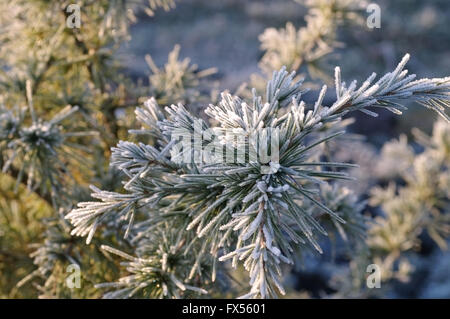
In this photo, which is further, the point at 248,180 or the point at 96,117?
the point at 96,117

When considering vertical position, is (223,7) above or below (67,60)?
above

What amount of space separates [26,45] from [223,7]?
5.79m

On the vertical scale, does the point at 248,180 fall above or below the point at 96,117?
below

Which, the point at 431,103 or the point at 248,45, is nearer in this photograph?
the point at 431,103

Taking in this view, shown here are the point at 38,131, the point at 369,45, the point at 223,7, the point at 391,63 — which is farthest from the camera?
the point at 223,7

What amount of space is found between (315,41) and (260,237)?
800 millimetres

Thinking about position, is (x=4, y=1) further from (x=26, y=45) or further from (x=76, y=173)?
(x=76, y=173)

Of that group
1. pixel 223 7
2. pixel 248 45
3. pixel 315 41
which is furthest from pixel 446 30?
pixel 315 41

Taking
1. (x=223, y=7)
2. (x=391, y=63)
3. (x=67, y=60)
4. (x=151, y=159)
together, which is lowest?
(x=151, y=159)

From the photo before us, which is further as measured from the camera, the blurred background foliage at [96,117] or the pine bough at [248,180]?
the blurred background foliage at [96,117]

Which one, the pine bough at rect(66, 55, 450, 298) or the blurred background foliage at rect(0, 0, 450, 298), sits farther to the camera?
the blurred background foliage at rect(0, 0, 450, 298)

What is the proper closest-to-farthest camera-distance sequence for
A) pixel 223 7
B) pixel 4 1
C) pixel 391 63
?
pixel 4 1
pixel 391 63
pixel 223 7

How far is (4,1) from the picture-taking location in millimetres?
905

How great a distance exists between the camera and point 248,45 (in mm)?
5566
